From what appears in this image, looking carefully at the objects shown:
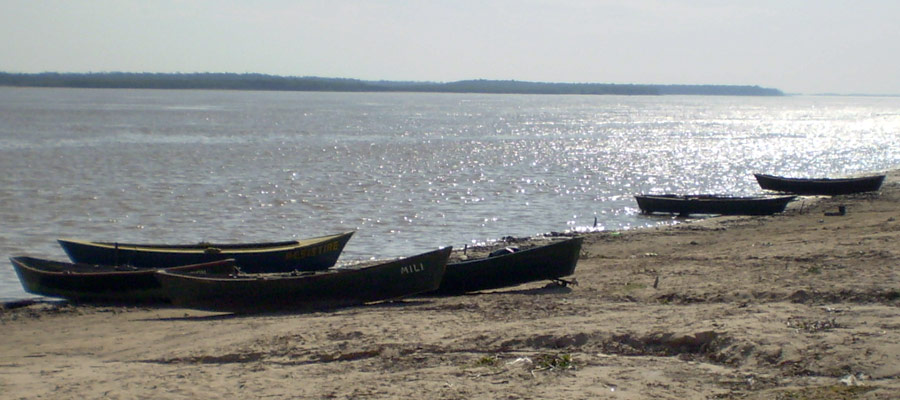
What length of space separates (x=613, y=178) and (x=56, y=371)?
3664 centimetres

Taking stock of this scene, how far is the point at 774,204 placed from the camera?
90.1 ft

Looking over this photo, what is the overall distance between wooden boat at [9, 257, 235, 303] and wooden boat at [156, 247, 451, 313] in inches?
64.2

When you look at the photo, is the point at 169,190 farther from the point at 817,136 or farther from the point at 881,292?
the point at 817,136

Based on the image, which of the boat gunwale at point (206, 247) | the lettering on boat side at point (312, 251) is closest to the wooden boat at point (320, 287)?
the boat gunwale at point (206, 247)

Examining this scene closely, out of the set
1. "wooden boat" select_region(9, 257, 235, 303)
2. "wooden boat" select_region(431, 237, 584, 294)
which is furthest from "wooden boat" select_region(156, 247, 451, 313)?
"wooden boat" select_region(9, 257, 235, 303)

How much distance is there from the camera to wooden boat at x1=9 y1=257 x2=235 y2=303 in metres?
16.2

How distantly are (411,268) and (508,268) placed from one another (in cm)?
178

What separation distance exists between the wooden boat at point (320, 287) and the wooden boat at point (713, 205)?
1563 centimetres

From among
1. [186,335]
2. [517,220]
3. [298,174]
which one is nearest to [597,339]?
[186,335]

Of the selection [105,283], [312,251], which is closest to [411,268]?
[312,251]

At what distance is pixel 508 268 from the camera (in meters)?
15.5

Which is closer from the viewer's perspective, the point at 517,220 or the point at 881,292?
the point at 881,292

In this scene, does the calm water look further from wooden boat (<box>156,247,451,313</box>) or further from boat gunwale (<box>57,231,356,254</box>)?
wooden boat (<box>156,247,451,313</box>)

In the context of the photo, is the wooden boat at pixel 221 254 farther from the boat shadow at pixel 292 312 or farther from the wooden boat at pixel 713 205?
the wooden boat at pixel 713 205
